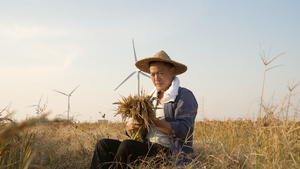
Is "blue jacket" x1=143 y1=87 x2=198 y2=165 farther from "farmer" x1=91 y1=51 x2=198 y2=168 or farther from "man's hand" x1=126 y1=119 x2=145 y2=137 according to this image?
"man's hand" x1=126 y1=119 x2=145 y2=137

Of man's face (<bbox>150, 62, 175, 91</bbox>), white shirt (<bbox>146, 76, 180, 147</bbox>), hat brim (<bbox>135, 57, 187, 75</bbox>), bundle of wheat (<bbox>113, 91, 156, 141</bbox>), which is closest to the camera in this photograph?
bundle of wheat (<bbox>113, 91, 156, 141</bbox>)

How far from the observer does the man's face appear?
168 inches

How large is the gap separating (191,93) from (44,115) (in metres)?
3.48

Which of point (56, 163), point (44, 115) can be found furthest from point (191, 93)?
point (44, 115)

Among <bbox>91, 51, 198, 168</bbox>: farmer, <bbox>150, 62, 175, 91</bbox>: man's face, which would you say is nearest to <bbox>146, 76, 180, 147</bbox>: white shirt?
<bbox>91, 51, 198, 168</bbox>: farmer

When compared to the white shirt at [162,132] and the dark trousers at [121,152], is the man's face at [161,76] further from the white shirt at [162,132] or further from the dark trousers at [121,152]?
the dark trousers at [121,152]

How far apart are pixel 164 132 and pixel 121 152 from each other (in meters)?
0.66

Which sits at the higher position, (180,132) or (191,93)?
(191,93)

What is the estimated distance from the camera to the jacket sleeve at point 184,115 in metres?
3.75

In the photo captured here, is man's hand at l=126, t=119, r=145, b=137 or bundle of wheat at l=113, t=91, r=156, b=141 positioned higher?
bundle of wheat at l=113, t=91, r=156, b=141

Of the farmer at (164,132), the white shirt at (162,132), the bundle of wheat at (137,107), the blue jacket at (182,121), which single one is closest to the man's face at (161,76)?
the farmer at (164,132)

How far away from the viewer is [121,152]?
12.1 feet

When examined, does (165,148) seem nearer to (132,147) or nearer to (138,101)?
(132,147)

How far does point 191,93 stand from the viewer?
4.21m
